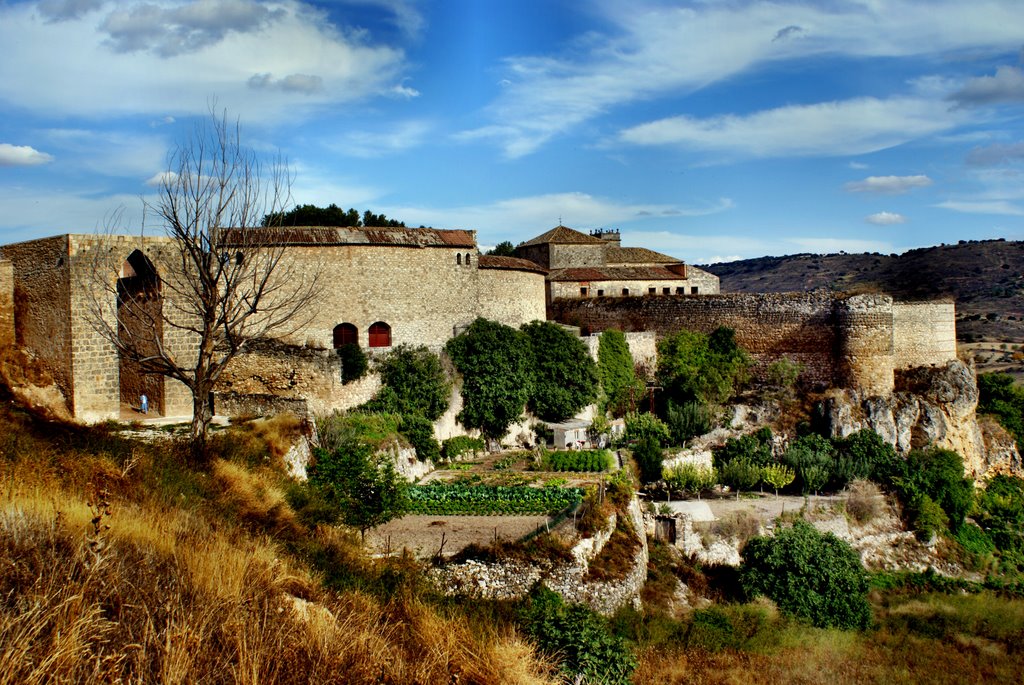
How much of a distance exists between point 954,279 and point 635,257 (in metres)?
45.3

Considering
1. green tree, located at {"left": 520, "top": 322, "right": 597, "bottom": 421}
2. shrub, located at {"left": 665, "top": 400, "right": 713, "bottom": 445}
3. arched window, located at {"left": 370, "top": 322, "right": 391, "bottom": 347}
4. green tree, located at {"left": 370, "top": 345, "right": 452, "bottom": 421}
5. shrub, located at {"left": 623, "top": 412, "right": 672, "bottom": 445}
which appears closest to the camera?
green tree, located at {"left": 370, "top": 345, "right": 452, "bottom": 421}

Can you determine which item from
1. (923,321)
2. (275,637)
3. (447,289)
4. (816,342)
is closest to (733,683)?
(275,637)

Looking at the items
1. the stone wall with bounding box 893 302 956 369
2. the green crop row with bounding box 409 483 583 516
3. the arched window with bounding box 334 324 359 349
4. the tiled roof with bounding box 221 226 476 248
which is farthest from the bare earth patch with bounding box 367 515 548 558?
the stone wall with bounding box 893 302 956 369

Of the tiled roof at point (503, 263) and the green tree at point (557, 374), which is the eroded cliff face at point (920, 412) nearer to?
the green tree at point (557, 374)

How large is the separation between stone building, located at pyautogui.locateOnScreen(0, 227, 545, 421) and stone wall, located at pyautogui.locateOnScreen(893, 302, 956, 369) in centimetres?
1449

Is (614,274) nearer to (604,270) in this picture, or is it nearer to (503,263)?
(604,270)

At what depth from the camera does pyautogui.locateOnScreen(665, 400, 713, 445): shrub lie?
2956 cm

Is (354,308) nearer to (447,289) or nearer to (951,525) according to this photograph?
(447,289)

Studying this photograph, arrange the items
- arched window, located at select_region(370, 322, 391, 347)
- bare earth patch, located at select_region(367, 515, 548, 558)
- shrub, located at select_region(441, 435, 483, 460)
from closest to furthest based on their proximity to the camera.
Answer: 1. bare earth patch, located at select_region(367, 515, 548, 558)
2. shrub, located at select_region(441, 435, 483, 460)
3. arched window, located at select_region(370, 322, 391, 347)

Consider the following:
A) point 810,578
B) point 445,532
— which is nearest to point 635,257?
point 810,578

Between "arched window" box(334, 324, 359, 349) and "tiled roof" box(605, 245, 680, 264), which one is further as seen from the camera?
"tiled roof" box(605, 245, 680, 264)

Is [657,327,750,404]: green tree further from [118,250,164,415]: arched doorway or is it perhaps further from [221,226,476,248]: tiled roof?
[118,250,164,415]: arched doorway

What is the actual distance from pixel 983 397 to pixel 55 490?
3965 centimetres

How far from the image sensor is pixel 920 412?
30188 mm
